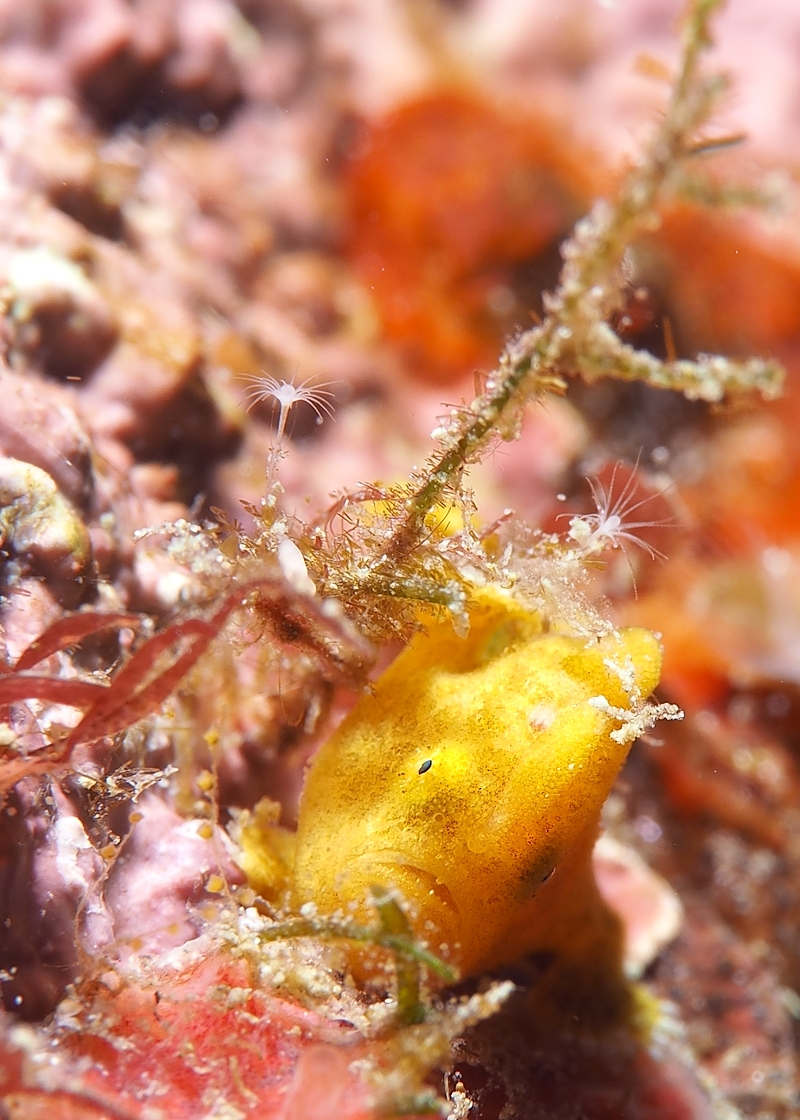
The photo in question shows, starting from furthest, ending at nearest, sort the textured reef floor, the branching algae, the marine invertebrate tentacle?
the branching algae < the textured reef floor < the marine invertebrate tentacle

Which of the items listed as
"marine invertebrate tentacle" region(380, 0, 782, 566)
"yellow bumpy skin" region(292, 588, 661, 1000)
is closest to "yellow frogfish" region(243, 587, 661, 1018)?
"yellow bumpy skin" region(292, 588, 661, 1000)

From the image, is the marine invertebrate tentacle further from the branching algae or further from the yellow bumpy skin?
the yellow bumpy skin

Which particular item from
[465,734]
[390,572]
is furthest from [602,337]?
[465,734]

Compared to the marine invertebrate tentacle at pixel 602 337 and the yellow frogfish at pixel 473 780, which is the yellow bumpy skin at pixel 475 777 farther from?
the marine invertebrate tentacle at pixel 602 337

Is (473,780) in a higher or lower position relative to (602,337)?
lower

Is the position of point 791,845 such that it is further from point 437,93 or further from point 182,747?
point 437,93


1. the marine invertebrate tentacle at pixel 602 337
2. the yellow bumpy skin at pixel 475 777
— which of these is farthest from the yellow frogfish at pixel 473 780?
the marine invertebrate tentacle at pixel 602 337

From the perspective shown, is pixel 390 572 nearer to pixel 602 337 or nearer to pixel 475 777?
pixel 475 777

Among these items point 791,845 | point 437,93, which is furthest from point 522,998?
point 437,93
